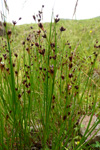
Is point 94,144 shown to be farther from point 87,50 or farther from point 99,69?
point 87,50

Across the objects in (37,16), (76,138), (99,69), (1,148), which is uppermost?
(37,16)

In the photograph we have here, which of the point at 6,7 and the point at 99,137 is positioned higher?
the point at 6,7

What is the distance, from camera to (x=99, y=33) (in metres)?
4.80

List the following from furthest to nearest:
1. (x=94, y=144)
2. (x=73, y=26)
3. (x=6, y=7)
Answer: (x=73, y=26)
(x=94, y=144)
(x=6, y=7)

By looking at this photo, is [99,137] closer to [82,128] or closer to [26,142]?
[82,128]

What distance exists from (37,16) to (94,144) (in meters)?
1.27

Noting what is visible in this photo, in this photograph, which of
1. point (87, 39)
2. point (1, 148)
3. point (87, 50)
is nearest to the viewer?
point (1, 148)

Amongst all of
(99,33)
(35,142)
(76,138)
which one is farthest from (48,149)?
(99,33)

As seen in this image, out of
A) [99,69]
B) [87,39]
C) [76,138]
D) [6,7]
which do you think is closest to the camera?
[6,7]

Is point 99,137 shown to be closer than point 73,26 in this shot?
Yes

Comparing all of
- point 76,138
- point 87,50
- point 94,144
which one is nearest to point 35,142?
point 76,138

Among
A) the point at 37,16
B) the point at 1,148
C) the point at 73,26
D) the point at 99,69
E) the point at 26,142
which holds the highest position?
the point at 73,26

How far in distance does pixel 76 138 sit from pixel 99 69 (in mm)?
1729

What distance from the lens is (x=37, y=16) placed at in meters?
1.32
